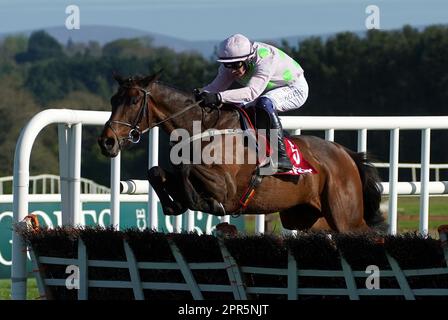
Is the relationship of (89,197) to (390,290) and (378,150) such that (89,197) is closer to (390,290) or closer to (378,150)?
(390,290)

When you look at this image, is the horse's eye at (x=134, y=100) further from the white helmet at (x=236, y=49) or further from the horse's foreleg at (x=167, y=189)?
the white helmet at (x=236, y=49)

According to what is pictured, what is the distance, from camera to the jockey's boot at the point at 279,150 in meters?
6.94

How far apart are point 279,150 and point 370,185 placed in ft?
3.90

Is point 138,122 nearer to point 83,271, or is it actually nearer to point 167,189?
point 167,189

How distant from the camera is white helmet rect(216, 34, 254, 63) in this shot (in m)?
6.84

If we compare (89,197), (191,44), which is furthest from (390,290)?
(191,44)

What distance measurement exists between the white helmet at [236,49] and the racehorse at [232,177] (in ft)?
→ 1.14

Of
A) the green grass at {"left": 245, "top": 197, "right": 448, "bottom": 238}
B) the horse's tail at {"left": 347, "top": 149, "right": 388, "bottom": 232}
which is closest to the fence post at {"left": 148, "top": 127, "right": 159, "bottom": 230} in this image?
the horse's tail at {"left": 347, "top": 149, "right": 388, "bottom": 232}

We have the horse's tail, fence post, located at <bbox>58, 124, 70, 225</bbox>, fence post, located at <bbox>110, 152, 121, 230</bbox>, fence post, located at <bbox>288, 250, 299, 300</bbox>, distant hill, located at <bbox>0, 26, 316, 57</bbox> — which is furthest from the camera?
distant hill, located at <bbox>0, 26, 316, 57</bbox>

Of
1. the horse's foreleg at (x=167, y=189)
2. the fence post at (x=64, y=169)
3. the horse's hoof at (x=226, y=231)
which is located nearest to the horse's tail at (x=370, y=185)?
the horse's foreleg at (x=167, y=189)

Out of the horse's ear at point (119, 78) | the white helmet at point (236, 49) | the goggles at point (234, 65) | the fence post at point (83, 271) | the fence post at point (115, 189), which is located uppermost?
the white helmet at point (236, 49)

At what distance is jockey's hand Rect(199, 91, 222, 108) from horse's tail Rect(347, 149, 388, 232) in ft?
4.65

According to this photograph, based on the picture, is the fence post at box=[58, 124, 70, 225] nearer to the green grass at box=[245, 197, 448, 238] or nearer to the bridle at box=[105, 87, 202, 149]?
the bridle at box=[105, 87, 202, 149]

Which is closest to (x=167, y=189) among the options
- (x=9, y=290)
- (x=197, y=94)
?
(x=197, y=94)
